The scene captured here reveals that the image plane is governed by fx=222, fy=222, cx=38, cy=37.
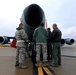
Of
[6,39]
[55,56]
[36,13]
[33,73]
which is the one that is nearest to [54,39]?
[55,56]

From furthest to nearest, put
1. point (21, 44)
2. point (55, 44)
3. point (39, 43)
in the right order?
point (55, 44)
point (39, 43)
point (21, 44)

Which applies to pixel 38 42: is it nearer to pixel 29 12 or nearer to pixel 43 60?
pixel 43 60

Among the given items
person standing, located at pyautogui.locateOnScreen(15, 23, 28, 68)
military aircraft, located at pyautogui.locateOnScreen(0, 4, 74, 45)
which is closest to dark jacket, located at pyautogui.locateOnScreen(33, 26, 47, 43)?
person standing, located at pyautogui.locateOnScreen(15, 23, 28, 68)

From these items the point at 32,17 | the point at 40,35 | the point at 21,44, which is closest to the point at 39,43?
the point at 40,35

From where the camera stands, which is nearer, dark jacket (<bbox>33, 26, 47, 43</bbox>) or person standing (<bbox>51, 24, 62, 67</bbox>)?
dark jacket (<bbox>33, 26, 47, 43</bbox>)

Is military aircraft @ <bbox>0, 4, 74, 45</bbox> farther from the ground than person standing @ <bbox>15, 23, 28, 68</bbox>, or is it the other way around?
military aircraft @ <bbox>0, 4, 74, 45</bbox>

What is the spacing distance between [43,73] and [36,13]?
16.9 ft

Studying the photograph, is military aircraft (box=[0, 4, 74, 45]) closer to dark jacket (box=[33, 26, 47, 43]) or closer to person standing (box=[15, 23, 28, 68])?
dark jacket (box=[33, 26, 47, 43])

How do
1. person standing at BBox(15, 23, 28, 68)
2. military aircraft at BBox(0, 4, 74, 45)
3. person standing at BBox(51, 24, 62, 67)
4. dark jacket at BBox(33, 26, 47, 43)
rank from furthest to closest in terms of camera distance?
military aircraft at BBox(0, 4, 74, 45), person standing at BBox(51, 24, 62, 67), dark jacket at BBox(33, 26, 47, 43), person standing at BBox(15, 23, 28, 68)

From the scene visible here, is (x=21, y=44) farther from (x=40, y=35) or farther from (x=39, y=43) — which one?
(x=40, y=35)

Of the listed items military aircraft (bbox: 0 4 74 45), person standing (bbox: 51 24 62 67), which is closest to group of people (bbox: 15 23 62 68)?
person standing (bbox: 51 24 62 67)

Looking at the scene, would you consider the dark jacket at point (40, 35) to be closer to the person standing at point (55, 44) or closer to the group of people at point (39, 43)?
the group of people at point (39, 43)

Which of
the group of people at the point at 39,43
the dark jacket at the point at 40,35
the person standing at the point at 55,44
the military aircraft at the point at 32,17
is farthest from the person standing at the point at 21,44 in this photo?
the military aircraft at the point at 32,17

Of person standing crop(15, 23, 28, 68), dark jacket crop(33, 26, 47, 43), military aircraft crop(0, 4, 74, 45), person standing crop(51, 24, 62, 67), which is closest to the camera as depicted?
person standing crop(15, 23, 28, 68)
